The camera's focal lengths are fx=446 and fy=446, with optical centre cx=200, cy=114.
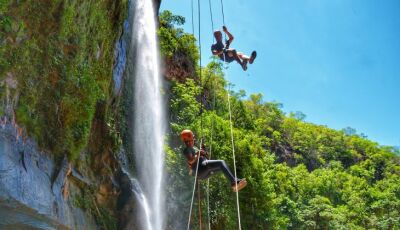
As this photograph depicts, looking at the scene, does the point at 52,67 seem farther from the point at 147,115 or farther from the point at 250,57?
the point at 147,115

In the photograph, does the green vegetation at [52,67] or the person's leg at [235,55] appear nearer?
the green vegetation at [52,67]

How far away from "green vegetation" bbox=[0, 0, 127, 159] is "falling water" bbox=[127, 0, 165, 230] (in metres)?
3.45

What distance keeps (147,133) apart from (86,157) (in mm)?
5443

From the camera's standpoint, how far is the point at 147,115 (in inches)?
659

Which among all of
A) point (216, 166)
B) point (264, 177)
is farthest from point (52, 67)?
point (264, 177)

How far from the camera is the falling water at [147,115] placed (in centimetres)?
1322

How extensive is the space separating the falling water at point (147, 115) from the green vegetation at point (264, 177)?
1.82 feet

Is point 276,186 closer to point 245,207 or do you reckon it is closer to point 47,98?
point 245,207

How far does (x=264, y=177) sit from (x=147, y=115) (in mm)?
4878

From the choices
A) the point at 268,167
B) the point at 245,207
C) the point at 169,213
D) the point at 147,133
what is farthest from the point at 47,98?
the point at 268,167

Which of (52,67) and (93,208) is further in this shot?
(93,208)

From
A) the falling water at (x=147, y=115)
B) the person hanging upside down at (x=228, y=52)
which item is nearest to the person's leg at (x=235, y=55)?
the person hanging upside down at (x=228, y=52)

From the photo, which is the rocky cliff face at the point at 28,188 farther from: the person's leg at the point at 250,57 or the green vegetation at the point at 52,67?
the person's leg at the point at 250,57

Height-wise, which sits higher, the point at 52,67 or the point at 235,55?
the point at 235,55
